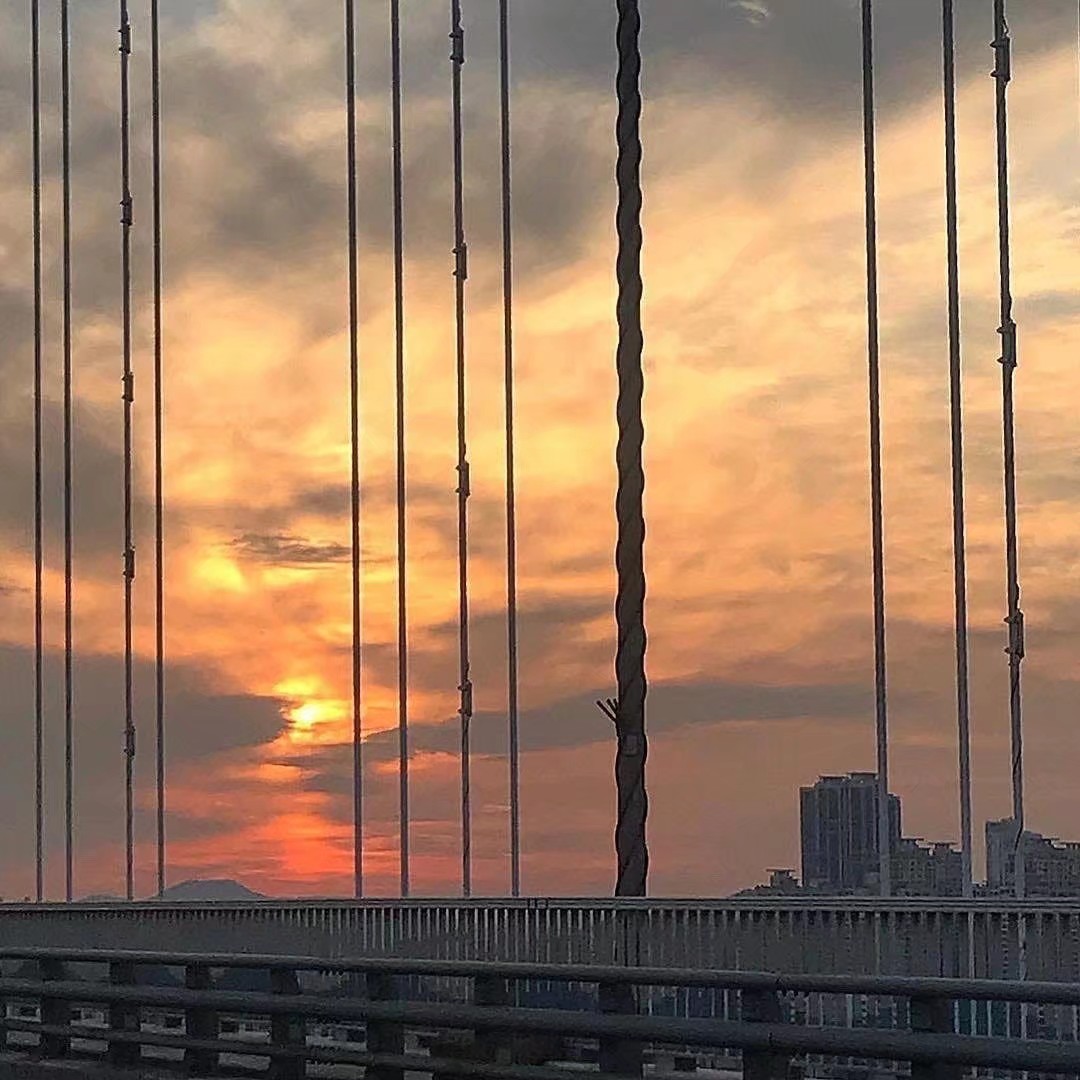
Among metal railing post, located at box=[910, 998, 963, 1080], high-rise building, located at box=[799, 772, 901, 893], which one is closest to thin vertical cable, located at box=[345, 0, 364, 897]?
high-rise building, located at box=[799, 772, 901, 893]

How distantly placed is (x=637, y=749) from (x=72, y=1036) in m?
5.09

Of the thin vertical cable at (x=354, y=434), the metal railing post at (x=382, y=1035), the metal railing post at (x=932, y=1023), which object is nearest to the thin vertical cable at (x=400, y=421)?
the thin vertical cable at (x=354, y=434)

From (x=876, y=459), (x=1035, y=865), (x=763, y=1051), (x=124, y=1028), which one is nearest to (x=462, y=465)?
(x=876, y=459)

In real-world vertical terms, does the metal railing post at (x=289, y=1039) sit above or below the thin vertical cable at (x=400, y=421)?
below

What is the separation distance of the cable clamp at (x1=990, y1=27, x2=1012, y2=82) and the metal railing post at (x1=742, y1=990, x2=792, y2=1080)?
14.3 metres

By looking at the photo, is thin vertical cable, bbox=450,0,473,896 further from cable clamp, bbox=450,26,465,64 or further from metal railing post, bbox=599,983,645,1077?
metal railing post, bbox=599,983,645,1077

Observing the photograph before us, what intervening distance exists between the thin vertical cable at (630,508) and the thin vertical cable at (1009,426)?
3.49m

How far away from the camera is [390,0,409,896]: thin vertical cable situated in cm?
2955

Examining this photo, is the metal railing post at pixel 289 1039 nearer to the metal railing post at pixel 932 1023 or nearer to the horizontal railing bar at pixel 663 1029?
the horizontal railing bar at pixel 663 1029

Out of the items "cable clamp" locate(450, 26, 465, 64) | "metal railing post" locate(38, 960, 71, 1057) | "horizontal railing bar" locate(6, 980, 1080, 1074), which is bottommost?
"metal railing post" locate(38, 960, 71, 1057)

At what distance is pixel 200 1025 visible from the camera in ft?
57.3

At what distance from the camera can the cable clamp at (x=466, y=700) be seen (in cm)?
2857

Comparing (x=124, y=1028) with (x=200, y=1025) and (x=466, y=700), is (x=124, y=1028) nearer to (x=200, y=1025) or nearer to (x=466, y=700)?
(x=200, y=1025)

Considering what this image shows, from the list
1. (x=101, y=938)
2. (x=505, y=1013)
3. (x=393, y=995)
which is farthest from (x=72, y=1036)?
(x=101, y=938)
